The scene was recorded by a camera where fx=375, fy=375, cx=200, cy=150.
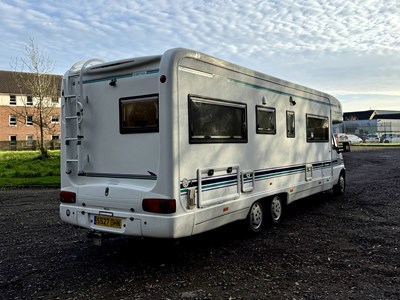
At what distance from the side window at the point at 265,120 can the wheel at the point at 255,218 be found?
1283 millimetres

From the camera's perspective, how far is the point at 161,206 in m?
4.52

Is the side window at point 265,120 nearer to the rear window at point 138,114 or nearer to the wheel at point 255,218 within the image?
the wheel at point 255,218

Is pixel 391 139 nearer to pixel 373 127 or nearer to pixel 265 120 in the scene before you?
pixel 373 127

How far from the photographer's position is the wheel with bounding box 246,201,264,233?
245 inches

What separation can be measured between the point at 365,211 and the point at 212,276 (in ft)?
16.9

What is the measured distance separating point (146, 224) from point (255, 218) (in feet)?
7.86

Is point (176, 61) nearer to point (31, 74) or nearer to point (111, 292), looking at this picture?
point (111, 292)

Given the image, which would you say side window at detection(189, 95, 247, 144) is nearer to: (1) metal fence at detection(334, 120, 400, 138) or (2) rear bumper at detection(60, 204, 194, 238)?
(2) rear bumper at detection(60, 204, 194, 238)

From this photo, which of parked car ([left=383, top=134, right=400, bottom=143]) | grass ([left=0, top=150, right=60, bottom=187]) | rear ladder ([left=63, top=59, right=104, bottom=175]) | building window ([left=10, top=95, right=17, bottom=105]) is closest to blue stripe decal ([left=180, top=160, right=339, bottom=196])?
rear ladder ([left=63, top=59, right=104, bottom=175])

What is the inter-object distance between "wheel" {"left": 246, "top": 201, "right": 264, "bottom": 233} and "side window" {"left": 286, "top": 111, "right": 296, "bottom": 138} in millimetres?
1706

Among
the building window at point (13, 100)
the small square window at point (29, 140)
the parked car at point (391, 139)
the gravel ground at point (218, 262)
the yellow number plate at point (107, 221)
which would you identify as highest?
the building window at point (13, 100)

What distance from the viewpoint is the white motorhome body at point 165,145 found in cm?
458

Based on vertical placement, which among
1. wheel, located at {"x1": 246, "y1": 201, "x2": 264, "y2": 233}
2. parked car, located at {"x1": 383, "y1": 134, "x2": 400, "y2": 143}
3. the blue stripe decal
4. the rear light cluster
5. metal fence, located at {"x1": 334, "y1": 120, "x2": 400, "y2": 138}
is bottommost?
wheel, located at {"x1": 246, "y1": 201, "x2": 264, "y2": 233}

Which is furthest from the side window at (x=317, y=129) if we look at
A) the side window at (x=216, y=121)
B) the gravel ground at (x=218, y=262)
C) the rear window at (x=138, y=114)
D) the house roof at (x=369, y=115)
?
the house roof at (x=369, y=115)
